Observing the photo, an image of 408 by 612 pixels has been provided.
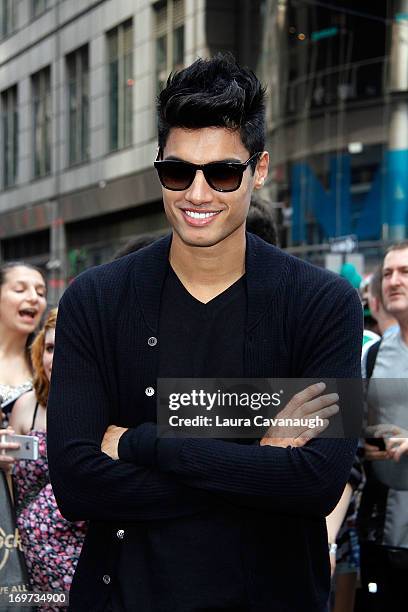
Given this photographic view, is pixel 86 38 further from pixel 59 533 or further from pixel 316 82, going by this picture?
pixel 59 533

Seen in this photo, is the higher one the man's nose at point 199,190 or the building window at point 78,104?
the building window at point 78,104

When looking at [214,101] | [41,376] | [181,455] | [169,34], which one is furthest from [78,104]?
[181,455]

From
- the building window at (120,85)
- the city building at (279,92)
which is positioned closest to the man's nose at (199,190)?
the city building at (279,92)

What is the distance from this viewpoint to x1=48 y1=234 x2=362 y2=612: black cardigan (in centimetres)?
234

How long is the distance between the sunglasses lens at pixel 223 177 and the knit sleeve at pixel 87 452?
0.41 m

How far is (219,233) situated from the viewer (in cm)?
252

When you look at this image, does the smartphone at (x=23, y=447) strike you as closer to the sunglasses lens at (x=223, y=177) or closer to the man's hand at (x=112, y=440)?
the man's hand at (x=112, y=440)

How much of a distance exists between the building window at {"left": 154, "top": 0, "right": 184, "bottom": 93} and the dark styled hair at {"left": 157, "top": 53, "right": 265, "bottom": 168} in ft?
59.5

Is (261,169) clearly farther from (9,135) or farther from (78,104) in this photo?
(9,135)

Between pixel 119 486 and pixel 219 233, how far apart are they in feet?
2.14

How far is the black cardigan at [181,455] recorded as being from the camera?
A: 2.34 m

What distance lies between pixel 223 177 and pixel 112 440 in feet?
2.24

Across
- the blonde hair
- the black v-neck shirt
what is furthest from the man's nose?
the blonde hair

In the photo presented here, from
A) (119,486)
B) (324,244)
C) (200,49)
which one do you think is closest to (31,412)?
(119,486)
